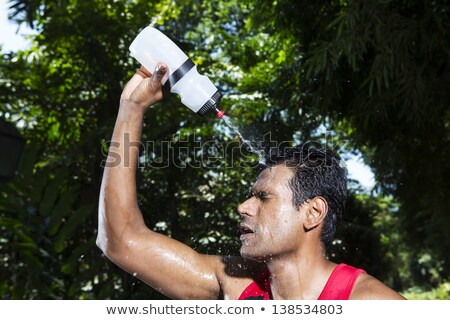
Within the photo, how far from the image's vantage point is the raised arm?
191 cm

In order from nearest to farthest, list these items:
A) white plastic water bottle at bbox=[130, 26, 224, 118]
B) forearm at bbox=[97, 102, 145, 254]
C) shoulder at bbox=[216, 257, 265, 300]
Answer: forearm at bbox=[97, 102, 145, 254] → white plastic water bottle at bbox=[130, 26, 224, 118] → shoulder at bbox=[216, 257, 265, 300]

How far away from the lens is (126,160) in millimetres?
1902

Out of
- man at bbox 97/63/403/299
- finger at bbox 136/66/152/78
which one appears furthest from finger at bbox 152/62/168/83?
finger at bbox 136/66/152/78

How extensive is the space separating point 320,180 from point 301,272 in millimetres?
280

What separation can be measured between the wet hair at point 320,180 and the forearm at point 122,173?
46cm

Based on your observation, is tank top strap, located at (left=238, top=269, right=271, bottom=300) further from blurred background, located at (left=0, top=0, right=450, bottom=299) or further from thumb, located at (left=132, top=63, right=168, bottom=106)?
blurred background, located at (left=0, top=0, right=450, bottom=299)

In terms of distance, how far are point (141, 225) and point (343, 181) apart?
629mm

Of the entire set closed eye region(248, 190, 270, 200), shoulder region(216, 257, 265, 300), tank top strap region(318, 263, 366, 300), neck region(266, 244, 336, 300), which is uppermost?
closed eye region(248, 190, 270, 200)

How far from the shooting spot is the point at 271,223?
1.95 m

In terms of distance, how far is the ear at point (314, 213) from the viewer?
6.52 feet

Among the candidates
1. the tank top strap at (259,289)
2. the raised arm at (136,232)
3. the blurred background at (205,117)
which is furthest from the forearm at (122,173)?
the blurred background at (205,117)
